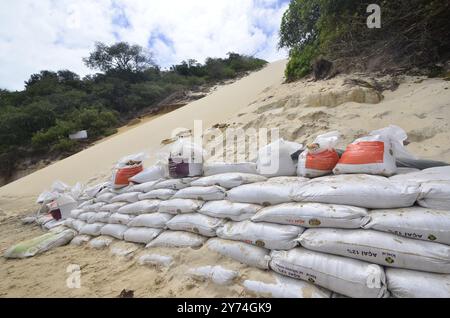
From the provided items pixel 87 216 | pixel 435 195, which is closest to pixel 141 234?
pixel 87 216

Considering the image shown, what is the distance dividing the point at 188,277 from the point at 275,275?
625 millimetres

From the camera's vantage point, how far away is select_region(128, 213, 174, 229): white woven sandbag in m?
2.31

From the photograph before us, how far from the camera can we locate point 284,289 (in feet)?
4.44

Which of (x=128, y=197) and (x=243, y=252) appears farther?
(x=128, y=197)

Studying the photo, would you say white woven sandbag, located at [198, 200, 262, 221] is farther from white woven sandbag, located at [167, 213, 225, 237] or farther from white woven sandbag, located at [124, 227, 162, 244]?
white woven sandbag, located at [124, 227, 162, 244]

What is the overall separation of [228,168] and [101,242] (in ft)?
5.28

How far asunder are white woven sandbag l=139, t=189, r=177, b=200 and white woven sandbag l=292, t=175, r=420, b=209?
1.34 meters

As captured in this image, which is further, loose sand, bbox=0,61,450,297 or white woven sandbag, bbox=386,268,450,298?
loose sand, bbox=0,61,450,297

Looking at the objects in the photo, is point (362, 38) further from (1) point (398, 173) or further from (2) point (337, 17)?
(1) point (398, 173)

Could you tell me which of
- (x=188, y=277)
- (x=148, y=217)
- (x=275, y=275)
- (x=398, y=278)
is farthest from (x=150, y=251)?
(x=398, y=278)

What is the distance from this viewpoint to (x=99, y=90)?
53.6 feet

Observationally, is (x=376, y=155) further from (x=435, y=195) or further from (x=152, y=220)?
(x=152, y=220)

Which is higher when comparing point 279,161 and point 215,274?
point 279,161

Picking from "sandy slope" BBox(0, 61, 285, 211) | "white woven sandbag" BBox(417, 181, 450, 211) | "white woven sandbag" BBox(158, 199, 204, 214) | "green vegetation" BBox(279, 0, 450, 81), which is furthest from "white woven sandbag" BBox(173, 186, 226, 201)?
"green vegetation" BBox(279, 0, 450, 81)
